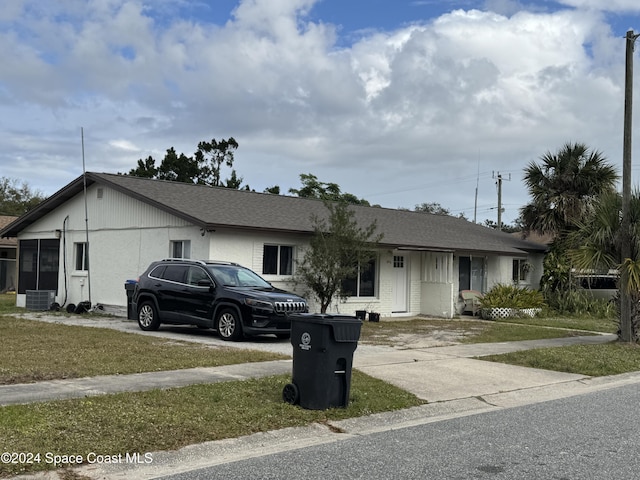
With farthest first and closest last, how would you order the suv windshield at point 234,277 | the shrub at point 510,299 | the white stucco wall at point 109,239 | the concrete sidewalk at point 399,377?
the shrub at point 510,299
the white stucco wall at point 109,239
the suv windshield at point 234,277
the concrete sidewalk at point 399,377

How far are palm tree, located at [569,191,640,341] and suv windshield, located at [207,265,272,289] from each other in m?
7.56

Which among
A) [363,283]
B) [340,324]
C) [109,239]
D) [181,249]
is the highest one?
[109,239]

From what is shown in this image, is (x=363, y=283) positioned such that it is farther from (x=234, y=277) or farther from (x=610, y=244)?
(x=610, y=244)

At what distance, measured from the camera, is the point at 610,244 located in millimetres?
16234

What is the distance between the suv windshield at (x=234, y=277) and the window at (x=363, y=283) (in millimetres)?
5391

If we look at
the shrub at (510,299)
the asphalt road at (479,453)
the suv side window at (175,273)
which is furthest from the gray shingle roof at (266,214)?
the asphalt road at (479,453)

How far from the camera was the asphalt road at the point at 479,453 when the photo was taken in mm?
5984

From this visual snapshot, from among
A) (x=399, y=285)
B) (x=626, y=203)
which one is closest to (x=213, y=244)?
(x=399, y=285)

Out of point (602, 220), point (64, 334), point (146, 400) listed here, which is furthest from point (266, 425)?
point (602, 220)

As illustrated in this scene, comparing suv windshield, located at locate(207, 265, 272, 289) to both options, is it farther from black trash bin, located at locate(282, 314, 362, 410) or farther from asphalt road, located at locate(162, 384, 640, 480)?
asphalt road, located at locate(162, 384, 640, 480)

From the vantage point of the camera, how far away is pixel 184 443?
6688mm

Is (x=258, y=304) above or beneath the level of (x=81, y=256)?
beneath

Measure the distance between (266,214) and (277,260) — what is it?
1.65 meters

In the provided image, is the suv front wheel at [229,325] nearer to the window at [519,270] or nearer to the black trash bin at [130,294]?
the black trash bin at [130,294]
